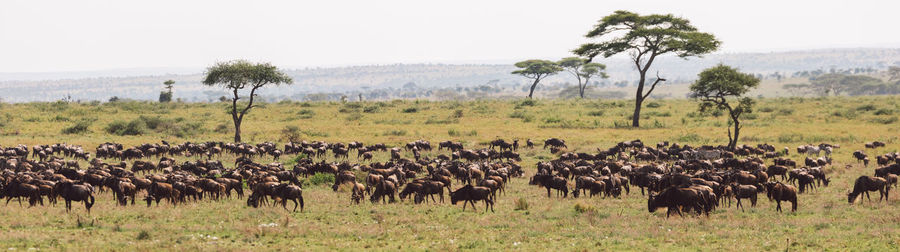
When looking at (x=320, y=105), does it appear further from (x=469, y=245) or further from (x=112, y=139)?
(x=469, y=245)

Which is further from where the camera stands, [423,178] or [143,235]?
[423,178]

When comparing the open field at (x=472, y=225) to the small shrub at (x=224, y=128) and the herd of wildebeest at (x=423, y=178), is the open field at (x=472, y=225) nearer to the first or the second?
the herd of wildebeest at (x=423, y=178)

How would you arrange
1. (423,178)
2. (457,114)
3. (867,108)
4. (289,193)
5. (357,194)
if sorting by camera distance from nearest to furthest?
(289,193) < (357,194) < (423,178) < (867,108) < (457,114)

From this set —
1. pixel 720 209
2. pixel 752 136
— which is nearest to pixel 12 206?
pixel 720 209

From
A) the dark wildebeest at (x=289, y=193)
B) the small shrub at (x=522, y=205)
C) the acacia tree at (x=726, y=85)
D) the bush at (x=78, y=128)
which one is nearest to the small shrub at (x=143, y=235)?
the dark wildebeest at (x=289, y=193)

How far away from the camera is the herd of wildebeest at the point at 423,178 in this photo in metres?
20.5

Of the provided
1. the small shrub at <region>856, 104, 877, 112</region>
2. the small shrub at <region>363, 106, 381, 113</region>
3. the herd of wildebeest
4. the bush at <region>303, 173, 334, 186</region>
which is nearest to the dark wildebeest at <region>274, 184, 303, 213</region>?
the herd of wildebeest

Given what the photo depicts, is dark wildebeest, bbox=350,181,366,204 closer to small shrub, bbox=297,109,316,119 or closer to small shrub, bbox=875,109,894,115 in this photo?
small shrub, bbox=297,109,316,119

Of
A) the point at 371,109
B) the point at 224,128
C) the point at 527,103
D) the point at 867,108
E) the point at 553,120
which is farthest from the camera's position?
the point at 527,103

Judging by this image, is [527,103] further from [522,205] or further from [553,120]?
[522,205]

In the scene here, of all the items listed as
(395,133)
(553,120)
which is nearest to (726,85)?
(553,120)

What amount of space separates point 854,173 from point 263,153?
30132 millimetres

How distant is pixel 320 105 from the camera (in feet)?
270

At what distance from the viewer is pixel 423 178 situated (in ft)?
78.6
